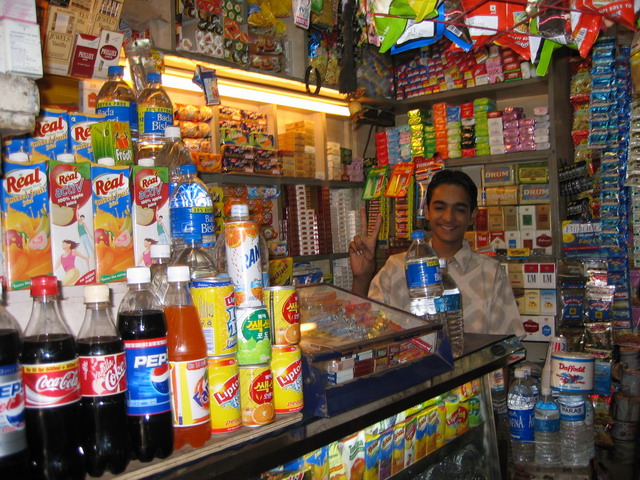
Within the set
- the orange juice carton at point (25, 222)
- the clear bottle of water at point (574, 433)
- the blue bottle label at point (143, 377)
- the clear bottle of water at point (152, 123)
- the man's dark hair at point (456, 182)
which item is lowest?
the clear bottle of water at point (574, 433)

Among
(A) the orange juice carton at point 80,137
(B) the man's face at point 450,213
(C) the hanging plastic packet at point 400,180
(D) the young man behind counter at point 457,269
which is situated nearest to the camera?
(A) the orange juice carton at point 80,137

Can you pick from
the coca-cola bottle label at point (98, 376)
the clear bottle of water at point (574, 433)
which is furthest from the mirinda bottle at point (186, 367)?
the clear bottle of water at point (574, 433)

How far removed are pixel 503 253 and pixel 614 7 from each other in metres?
2.38

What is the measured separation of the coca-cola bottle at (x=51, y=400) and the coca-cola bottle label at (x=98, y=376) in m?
0.02

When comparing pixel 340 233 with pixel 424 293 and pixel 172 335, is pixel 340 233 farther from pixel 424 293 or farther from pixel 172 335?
pixel 172 335

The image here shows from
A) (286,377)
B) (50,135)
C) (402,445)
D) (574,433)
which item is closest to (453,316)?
(402,445)

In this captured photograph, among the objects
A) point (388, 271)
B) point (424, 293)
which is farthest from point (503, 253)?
point (424, 293)

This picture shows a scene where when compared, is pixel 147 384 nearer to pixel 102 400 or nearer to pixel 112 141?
pixel 102 400

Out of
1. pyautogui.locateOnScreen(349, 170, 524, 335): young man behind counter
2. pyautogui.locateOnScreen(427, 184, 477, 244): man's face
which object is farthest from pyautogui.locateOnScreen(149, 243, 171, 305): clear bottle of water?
pyautogui.locateOnScreen(427, 184, 477, 244): man's face

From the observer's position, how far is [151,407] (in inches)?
40.8

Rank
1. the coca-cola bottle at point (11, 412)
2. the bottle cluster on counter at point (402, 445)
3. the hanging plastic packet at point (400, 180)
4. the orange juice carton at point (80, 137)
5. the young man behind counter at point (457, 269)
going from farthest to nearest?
the hanging plastic packet at point (400, 180)
the young man behind counter at point (457, 269)
the bottle cluster on counter at point (402, 445)
the orange juice carton at point (80, 137)
the coca-cola bottle at point (11, 412)

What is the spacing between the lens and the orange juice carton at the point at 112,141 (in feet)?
4.38

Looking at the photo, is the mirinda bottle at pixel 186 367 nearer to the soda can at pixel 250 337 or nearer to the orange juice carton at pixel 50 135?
the soda can at pixel 250 337

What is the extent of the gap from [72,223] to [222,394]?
0.47 m
